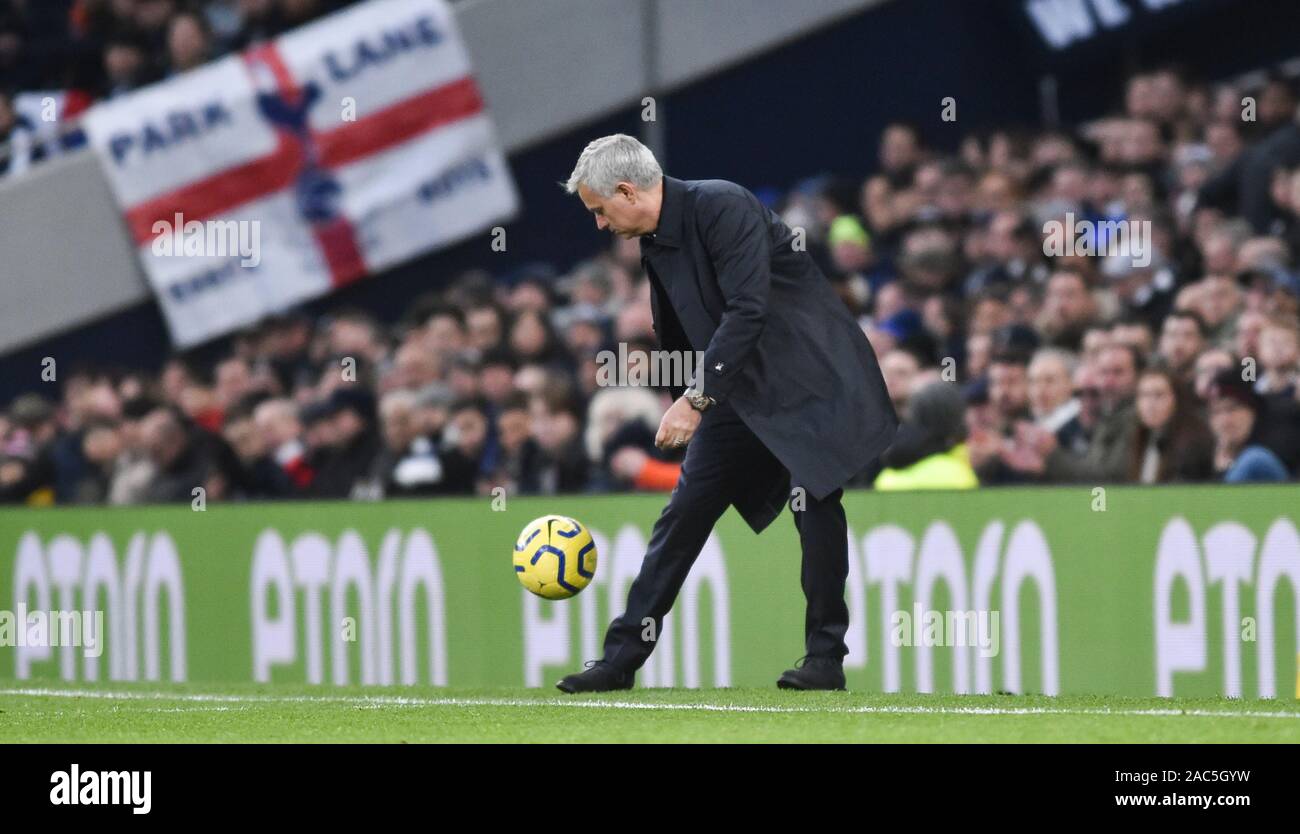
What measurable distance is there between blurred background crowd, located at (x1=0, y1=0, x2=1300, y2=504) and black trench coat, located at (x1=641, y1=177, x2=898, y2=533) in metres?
2.21

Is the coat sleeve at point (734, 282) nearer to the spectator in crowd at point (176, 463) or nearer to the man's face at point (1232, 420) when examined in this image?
the man's face at point (1232, 420)

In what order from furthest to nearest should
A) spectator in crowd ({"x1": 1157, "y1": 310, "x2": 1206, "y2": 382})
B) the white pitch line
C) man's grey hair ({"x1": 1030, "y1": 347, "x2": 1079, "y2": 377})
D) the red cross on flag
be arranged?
the red cross on flag
man's grey hair ({"x1": 1030, "y1": 347, "x2": 1079, "y2": 377})
spectator in crowd ({"x1": 1157, "y1": 310, "x2": 1206, "y2": 382})
the white pitch line

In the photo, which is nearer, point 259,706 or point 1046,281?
point 259,706

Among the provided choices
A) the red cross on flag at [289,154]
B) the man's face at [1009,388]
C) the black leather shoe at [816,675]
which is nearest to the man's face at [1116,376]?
the man's face at [1009,388]

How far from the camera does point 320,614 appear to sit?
12.3 meters

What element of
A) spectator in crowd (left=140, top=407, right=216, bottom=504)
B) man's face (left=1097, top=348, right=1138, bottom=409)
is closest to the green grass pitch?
man's face (left=1097, top=348, right=1138, bottom=409)

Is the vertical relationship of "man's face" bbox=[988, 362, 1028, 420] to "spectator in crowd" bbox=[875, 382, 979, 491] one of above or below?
above

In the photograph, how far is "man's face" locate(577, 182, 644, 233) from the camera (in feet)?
25.2

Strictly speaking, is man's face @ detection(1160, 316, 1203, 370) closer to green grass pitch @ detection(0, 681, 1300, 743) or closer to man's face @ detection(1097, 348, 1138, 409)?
man's face @ detection(1097, 348, 1138, 409)

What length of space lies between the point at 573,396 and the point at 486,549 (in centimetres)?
121

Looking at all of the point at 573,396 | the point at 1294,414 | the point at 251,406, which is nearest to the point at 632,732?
the point at 1294,414

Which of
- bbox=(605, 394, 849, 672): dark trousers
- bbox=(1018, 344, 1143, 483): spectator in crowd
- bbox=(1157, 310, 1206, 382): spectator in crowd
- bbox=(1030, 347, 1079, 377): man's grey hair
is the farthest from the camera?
bbox=(1030, 347, 1079, 377): man's grey hair

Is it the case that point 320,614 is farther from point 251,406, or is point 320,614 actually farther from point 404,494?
point 251,406

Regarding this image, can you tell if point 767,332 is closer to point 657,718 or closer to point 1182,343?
point 657,718
